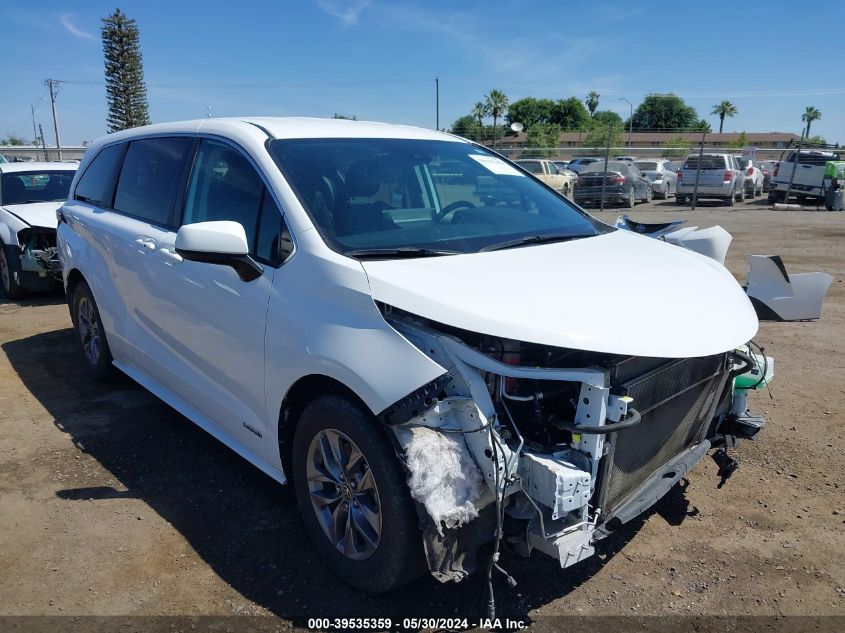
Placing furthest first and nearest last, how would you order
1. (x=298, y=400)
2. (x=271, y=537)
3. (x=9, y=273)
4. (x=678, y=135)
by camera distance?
1. (x=678, y=135)
2. (x=9, y=273)
3. (x=271, y=537)
4. (x=298, y=400)

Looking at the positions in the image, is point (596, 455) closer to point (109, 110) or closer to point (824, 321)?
point (824, 321)

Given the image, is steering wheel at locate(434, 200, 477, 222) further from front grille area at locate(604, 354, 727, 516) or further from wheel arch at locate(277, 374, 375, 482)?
front grille area at locate(604, 354, 727, 516)

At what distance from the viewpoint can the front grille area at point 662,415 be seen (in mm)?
2479

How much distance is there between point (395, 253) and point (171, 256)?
1.53 metres

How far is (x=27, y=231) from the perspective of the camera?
26.2 ft

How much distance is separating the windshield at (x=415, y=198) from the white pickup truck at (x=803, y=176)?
73.8ft

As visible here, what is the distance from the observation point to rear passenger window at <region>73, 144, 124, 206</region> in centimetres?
482

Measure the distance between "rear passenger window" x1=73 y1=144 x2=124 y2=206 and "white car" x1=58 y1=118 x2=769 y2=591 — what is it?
3.79ft

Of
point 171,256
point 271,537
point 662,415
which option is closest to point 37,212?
point 171,256

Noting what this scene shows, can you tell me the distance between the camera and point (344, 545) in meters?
2.79

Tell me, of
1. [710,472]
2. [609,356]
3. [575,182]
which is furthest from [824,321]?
[575,182]

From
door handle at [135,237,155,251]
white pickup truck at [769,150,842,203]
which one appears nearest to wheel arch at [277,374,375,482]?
door handle at [135,237,155,251]

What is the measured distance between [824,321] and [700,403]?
494 centimetres

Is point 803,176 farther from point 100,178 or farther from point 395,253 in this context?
point 395,253
